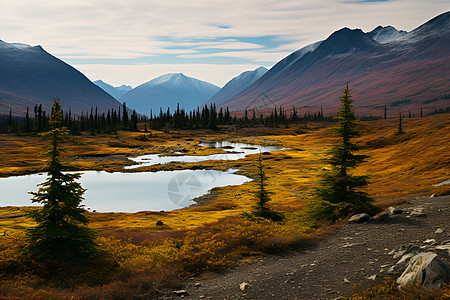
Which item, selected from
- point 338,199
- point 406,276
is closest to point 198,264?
point 406,276

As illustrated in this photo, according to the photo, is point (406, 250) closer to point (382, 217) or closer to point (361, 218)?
point (382, 217)

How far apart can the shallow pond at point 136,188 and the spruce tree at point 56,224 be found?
89.6 ft

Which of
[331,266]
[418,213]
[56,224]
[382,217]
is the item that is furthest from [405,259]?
[56,224]

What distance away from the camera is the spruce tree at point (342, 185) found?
21.9 m

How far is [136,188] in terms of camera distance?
183 feet

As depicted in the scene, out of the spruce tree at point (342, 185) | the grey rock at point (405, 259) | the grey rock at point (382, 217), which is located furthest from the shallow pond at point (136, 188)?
the grey rock at point (405, 259)

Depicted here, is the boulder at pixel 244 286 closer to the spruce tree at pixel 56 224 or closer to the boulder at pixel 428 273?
the boulder at pixel 428 273

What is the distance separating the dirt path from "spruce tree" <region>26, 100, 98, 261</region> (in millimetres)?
6442

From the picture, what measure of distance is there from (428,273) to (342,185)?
41.2 ft

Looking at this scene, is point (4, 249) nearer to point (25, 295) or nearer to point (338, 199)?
point (25, 295)

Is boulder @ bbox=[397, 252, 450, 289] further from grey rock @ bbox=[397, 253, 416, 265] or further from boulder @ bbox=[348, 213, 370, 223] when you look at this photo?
boulder @ bbox=[348, 213, 370, 223]

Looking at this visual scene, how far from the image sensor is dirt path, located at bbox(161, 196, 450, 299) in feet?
39.3

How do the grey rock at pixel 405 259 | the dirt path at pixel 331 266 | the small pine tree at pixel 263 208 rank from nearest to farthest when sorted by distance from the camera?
the dirt path at pixel 331 266 < the grey rock at pixel 405 259 < the small pine tree at pixel 263 208

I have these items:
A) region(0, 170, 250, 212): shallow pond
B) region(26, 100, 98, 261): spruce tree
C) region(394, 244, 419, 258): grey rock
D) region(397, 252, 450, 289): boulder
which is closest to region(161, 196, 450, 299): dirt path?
region(394, 244, 419, 258): grey rock
